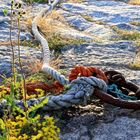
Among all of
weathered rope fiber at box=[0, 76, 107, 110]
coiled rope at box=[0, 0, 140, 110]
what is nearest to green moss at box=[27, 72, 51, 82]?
coiled rope at box=[0, 0, 140, 110]

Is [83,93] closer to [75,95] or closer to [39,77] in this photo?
[75,95]

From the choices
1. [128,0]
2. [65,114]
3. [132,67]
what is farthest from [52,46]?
[128,0]

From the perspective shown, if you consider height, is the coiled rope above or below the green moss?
above

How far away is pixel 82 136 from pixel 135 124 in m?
0.34

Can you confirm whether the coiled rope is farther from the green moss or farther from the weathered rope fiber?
the green moss

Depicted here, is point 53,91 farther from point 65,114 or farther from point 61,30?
point 61,30

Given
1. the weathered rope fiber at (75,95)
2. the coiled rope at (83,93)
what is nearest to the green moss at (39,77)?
the coiled rope at (83,93)

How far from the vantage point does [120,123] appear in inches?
122

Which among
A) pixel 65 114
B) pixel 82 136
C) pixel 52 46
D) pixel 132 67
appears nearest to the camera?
pixel 82 136

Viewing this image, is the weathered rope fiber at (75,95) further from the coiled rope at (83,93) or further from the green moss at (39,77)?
the green moss at (39,77)

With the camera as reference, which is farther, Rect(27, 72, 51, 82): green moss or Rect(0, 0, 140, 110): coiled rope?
Rect(27, 72, 51, 82): green moss

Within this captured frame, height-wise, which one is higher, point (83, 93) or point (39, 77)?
point (83, 93)

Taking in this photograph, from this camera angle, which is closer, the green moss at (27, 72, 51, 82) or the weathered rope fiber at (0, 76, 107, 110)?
the weathered rope fiber at (0, 76, 107, 110)

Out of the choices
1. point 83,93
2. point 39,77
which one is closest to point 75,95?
point 83,93
